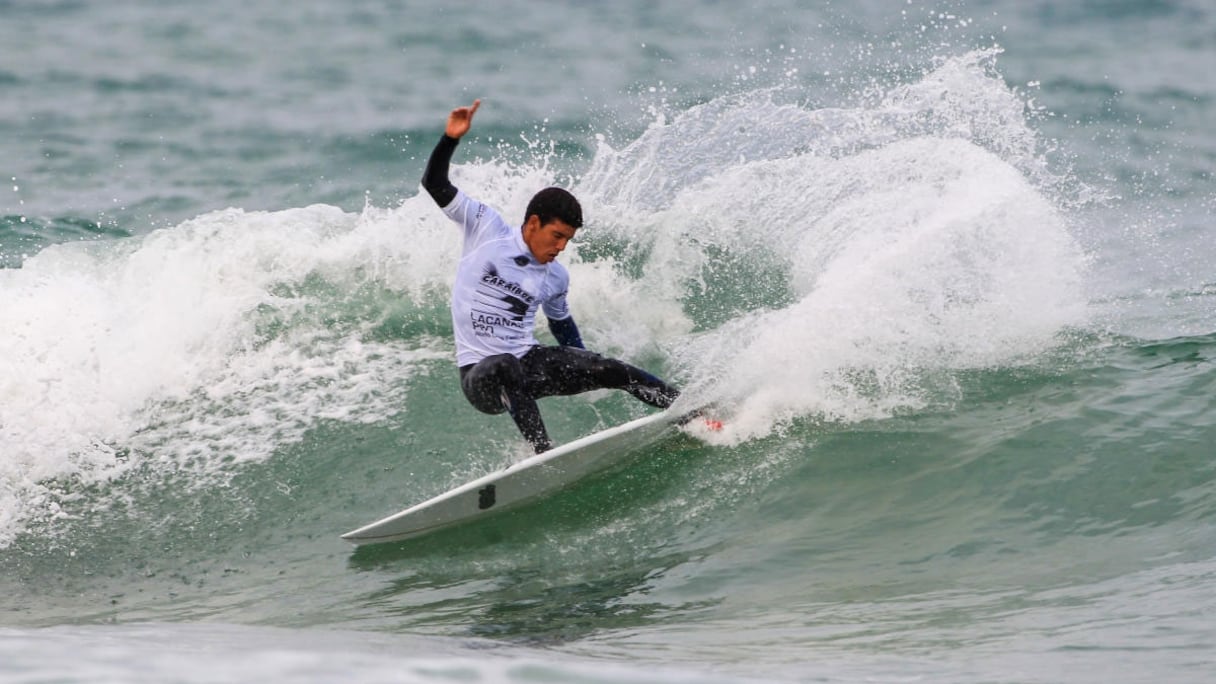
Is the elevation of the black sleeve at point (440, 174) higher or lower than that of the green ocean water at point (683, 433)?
Result: higher

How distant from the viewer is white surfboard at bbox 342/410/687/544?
6.88 metres

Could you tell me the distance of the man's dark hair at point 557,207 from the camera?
6668 mm

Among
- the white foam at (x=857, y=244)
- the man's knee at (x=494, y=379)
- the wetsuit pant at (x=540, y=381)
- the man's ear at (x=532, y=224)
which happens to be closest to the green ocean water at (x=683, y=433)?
the white foam at (x=857, y=244)

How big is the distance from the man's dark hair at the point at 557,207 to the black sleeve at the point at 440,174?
1.48 feet

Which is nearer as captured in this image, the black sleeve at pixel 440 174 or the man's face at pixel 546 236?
the black sleeve at pixel 440 174

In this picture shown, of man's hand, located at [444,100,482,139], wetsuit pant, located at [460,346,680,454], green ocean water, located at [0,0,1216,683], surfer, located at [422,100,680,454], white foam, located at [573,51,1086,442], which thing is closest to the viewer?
Result: green ocean water, located at [0,0,1216,683]

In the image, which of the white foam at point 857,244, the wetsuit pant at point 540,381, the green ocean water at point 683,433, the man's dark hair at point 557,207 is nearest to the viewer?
the green ocean water at point 683,433

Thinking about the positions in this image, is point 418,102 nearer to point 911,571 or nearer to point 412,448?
point 412,448

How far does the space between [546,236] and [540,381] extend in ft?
2.75

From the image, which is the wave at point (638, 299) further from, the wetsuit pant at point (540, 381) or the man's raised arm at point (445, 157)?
the man's raised arm at point (445, 157)

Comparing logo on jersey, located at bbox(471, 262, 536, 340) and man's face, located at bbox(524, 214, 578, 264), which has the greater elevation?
man's face, located at bbox(524, 214, 578, 264)

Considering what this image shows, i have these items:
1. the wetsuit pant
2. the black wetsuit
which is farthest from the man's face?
the wetsuit pant

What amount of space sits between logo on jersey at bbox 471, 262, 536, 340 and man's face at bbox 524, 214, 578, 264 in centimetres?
22

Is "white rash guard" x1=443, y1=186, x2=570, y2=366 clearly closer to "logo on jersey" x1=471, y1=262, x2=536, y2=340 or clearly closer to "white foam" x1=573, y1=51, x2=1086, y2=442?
"logo on jersey" x1=471, y1=262, x2=536, y2=340
